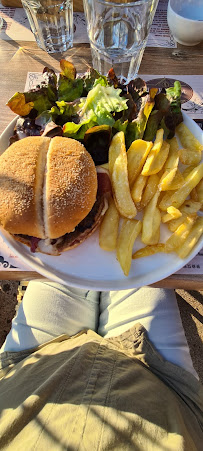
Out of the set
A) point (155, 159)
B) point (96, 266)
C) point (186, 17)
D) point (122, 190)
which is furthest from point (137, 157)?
point (186, 17)

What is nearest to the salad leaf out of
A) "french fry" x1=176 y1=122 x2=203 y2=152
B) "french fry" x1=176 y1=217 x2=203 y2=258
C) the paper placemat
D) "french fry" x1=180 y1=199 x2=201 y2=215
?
"french fry" x1=176 y1=122 x2=203 y2=152

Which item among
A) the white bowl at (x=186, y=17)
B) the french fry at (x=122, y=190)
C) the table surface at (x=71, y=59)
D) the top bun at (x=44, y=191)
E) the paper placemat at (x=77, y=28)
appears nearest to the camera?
the top bun at (x=44, y=191)

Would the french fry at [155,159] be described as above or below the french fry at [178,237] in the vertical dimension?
above

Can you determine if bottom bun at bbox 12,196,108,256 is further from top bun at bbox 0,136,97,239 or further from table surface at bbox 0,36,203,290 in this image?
table surface at bbox 0,36,203,290

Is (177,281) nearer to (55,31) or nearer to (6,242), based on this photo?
(6,242)

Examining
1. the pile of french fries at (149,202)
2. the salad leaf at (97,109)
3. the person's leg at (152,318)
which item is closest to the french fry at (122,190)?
the pile of french fries at (149,202)

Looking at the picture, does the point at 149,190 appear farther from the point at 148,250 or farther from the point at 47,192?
the point at 47,192

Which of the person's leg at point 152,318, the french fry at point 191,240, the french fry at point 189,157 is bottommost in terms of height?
the person's leg at point 152,318

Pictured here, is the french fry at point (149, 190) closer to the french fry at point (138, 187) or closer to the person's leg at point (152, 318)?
the french fry at point (138, 187)
